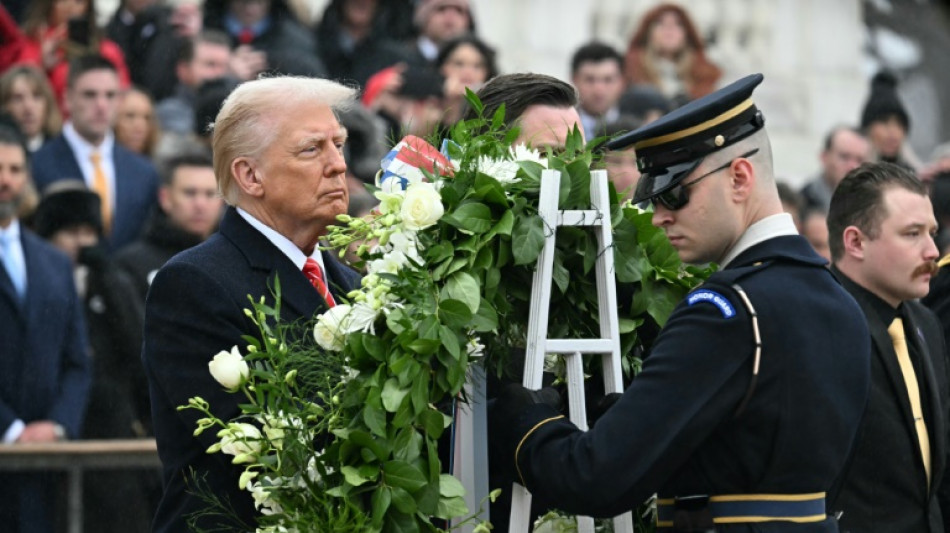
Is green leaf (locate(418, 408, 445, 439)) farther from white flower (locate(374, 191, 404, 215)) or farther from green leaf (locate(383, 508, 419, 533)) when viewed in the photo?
white flower (locate(374, 191, 404, 215))

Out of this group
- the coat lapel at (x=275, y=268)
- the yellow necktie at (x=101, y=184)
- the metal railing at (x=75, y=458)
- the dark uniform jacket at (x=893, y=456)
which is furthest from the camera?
the yellow necktie at (x=101, y=184)

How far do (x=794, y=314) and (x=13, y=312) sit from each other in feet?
15.4

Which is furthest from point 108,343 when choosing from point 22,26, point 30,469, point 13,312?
point 22,26

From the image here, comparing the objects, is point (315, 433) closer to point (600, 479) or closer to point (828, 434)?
point (600, 479)

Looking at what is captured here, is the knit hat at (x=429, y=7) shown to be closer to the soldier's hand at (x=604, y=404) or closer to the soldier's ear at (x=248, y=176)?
the soldier's ear at (x=248, y=176)

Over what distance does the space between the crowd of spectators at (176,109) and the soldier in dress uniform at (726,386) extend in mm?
2680

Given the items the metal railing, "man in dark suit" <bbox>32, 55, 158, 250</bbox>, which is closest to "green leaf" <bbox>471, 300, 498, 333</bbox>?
the metal railing

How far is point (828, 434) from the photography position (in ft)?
13.1

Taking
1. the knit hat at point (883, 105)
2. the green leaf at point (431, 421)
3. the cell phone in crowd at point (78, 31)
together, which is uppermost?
the cell phone in crowd at point (78, 31)

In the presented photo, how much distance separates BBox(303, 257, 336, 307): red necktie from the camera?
478cm

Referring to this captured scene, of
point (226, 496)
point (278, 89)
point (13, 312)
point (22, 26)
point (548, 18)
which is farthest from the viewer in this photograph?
point (548, 18)

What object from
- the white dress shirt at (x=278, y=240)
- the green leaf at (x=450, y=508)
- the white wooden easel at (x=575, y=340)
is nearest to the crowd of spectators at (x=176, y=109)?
the white dress shirt at (x=278, y=240)

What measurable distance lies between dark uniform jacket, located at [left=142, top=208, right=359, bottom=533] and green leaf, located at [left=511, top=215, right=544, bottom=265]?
0.57m

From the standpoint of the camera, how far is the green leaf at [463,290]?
13.4ft
